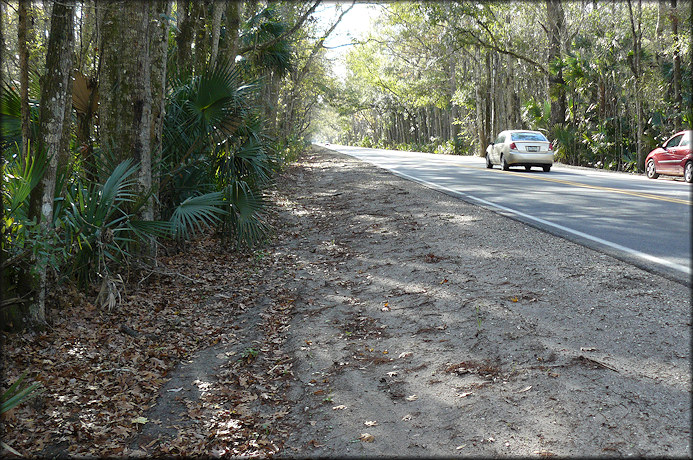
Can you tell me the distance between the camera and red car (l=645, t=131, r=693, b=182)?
1602 cm

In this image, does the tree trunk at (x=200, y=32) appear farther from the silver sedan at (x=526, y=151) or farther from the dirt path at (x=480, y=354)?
the silver sedan at (x=526, y=151)

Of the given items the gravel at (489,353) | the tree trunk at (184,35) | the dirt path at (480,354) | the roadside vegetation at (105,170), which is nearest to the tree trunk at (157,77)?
the roadside vegetation at (105,170)

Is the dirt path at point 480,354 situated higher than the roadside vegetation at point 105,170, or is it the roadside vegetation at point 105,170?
the roadside vegetation at point 105,170

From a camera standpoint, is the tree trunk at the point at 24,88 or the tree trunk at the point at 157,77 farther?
the tree trunk at the point at 157,77

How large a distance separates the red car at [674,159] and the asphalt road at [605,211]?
2.99 m

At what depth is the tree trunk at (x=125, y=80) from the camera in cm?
755

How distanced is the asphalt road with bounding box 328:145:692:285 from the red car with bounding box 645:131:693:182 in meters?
2.99

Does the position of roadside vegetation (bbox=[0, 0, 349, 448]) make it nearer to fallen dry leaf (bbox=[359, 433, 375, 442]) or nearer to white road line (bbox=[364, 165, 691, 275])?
fallen dry leaf (bbox=[359, 433, 375, 442])

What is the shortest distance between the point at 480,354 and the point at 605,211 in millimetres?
6035

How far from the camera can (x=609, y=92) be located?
25094 millimetres

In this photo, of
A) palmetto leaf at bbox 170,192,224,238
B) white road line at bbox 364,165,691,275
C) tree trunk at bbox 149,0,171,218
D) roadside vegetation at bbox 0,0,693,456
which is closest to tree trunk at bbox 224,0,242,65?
→ roadside vegetation at bbox 0,0,693,456

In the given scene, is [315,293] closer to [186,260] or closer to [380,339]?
[380,339]

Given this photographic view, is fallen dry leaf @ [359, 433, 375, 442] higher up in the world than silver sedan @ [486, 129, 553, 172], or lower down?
lower down

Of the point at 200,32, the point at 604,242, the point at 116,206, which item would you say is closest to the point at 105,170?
the point at 116,206
